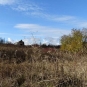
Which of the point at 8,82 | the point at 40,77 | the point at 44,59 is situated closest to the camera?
the point at 8,82

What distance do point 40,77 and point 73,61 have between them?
1.20 m

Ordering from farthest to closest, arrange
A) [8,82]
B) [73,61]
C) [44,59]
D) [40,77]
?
1. [44,59]
2. [73,61]
3. [40,77]
4. [8,82]

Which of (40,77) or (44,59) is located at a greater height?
(44,59)

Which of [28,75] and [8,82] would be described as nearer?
[8,82]

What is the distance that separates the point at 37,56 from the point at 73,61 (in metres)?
1.14

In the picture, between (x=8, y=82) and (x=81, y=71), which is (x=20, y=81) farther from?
(x=81, y=71)

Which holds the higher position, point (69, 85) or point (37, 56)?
point (37, 56)

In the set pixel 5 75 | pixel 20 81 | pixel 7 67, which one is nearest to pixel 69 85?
pixel 20 81

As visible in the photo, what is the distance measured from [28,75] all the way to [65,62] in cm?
131

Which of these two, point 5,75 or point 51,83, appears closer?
point 51,83

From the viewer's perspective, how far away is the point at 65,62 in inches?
296

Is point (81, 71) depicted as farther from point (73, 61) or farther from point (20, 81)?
point (20, 81)

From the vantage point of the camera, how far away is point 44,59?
8000 mm

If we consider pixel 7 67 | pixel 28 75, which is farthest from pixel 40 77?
pixel 7 67
